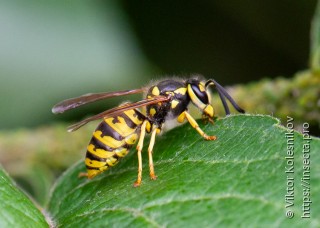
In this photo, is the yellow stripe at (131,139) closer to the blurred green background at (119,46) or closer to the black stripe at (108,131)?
the black stripe at (108,131)

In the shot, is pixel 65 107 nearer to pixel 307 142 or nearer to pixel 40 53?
pixel 307 142

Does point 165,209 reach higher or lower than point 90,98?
lower

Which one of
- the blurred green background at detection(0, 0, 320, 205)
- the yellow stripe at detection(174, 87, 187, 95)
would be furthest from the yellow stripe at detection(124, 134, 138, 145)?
the blurred green background at detection(0, 0, 320, 205)

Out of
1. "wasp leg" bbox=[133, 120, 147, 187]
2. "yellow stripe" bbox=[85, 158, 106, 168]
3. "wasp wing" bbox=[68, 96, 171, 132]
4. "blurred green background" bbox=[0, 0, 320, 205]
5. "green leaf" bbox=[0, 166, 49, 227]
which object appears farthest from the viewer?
"blurred green background" bbox=[0, 0, 320, 205]

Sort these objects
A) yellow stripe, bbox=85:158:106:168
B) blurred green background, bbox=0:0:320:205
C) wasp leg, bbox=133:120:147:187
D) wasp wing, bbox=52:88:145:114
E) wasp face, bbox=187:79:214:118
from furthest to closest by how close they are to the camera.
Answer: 1. blurred green background, bbox=0:0:320:205
2. wasp wing, bbox=52:88:145:114
3. wasp face, bbox=187:79:214:118
4. yellow stripe, bbox=85:158:106:168
5. wasp leg, bbox=133:120:147:187

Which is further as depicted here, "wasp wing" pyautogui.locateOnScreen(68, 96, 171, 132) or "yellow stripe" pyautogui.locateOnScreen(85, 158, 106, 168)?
"yellow stripe" pyautogui.locateOnScreen(85, 158, 106, 168)

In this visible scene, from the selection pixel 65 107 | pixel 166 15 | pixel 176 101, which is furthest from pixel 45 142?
pixel 166 15

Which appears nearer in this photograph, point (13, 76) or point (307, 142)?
point (307, 142)

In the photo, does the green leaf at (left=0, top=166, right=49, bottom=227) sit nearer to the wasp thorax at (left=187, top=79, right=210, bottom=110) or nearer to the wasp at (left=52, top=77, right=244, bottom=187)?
the wasp at (left=52, top=77, right=244, bottom=187)
